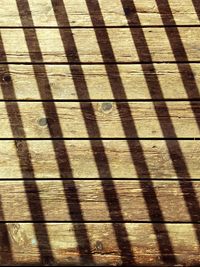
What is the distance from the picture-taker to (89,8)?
302cm

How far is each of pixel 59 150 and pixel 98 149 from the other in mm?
226

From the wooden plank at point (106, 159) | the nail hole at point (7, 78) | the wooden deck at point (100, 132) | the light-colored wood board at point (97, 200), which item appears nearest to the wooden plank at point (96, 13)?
the wooden deck at point (100, 132)

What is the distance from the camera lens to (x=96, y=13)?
3.01 meters

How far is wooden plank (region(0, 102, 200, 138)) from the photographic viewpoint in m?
2.69

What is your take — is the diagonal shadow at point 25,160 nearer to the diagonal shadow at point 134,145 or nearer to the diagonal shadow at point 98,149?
the diagonal shadow at point 98,149

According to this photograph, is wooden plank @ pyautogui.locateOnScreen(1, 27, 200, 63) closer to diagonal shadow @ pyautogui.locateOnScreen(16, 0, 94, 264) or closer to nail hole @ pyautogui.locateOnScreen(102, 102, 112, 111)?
diagonal shadow @ pyautogui.locateOnScreen(16, 0, 94, 264)

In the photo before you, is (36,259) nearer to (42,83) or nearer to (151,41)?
(42,83)

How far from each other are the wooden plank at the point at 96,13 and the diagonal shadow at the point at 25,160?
24 cm

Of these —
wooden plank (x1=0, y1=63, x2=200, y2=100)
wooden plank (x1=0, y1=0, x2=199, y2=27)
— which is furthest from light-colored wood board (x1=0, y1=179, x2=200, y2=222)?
wooden plank (x1=0, y1=0, x2=199, y2=27)

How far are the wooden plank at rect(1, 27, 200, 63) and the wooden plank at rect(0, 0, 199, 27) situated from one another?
0.06 metres

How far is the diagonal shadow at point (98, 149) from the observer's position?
2465mm

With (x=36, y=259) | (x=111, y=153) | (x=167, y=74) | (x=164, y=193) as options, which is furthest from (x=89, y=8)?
(x=36, y=259)

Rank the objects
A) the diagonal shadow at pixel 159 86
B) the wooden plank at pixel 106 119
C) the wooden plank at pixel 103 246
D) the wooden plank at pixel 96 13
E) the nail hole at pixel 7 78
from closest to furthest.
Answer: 1. the wooden plank at pixel 103 246
2. the diagonal shadow at pixel 159 86
3. the wooden plank at pixel 106 119
4. the nail hole at pixel 7 78
5. the wooden plank at pixel 96 13

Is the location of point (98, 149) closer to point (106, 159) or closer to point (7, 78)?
point (106, 159)
